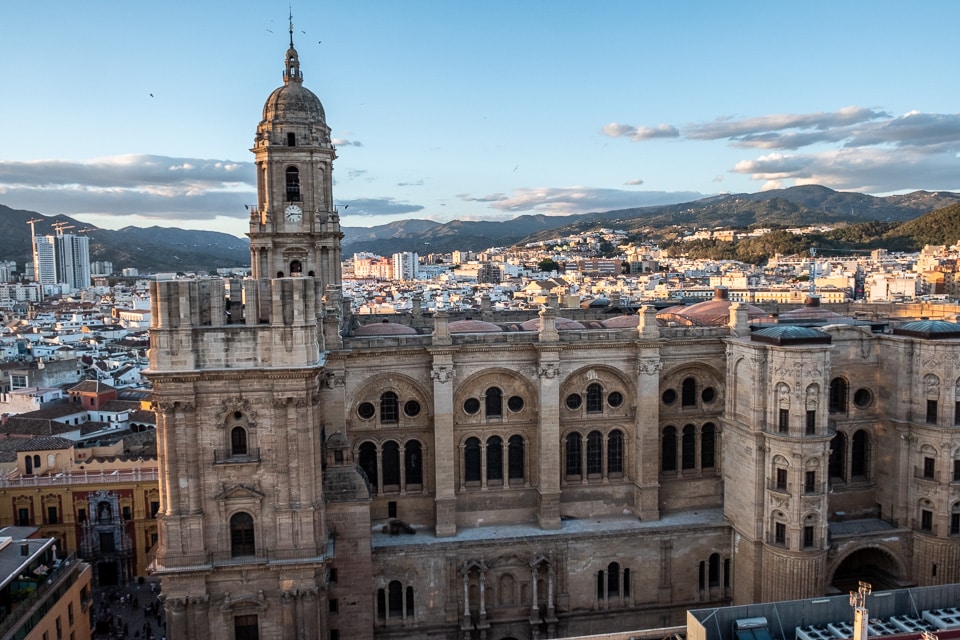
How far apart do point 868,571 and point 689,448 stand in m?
11.1

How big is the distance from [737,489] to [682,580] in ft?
17.8

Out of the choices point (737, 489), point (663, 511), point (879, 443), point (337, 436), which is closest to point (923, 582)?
point (879, 443)

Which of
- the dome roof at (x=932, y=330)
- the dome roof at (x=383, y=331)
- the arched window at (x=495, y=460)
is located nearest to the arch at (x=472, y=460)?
the arched window at (x=495, y=460)

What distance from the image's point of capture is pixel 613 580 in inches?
1463

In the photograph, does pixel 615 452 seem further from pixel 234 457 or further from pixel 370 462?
pixel 234 457

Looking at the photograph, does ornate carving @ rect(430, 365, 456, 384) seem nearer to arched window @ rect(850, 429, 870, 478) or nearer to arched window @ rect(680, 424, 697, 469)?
arched window @ rect(680, 424, 697, 469)

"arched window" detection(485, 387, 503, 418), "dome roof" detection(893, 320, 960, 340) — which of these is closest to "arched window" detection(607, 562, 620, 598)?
"arched window" detection(485, 387, 503, 418)

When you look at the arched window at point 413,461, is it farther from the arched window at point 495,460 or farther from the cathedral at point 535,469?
the arched window at point 495,460

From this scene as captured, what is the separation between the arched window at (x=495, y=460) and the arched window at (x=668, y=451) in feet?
28.0

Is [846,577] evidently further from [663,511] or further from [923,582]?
[663,511]

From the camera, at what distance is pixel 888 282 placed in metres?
136

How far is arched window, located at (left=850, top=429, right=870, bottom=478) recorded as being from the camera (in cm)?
3844

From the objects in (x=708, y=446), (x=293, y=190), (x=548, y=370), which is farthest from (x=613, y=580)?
(x=293, y=190)

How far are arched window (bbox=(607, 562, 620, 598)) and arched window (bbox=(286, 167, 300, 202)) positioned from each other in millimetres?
26240
